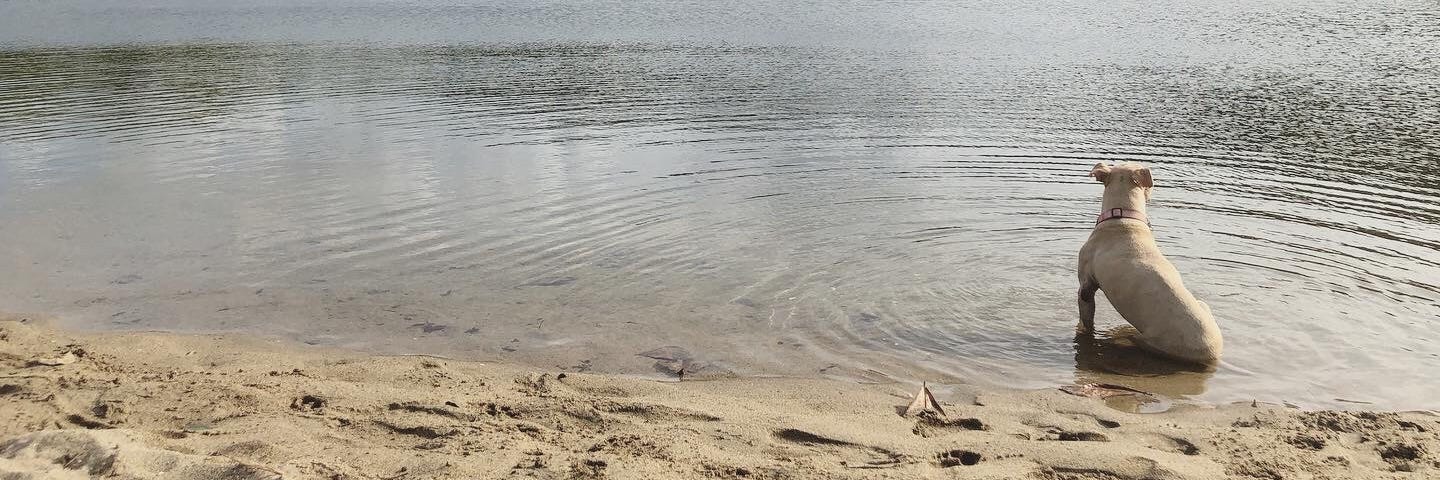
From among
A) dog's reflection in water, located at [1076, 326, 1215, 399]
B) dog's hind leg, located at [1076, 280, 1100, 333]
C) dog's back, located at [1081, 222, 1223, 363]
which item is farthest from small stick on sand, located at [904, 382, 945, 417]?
dog's hind leg, located at [1076, 280, 1100, 333]

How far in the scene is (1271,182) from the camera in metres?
12.9

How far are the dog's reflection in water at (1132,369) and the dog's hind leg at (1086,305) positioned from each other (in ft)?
0.38

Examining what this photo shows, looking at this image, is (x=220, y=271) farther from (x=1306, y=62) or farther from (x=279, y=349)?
(x=1306, y=62)

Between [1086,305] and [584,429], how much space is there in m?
4.23

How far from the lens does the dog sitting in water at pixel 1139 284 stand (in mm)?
6906

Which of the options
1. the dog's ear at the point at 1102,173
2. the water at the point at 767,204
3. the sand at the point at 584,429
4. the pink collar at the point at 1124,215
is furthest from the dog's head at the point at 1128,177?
the sand at the point at 584,429

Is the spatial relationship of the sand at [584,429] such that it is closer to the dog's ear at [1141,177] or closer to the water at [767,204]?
the water at [767,204]

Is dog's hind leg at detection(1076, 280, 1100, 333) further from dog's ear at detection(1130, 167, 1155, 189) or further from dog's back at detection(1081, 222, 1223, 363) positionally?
dog's ear at detection(1130, 167, 1155, 189)

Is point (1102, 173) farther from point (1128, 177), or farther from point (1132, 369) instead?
point (1132, 369)

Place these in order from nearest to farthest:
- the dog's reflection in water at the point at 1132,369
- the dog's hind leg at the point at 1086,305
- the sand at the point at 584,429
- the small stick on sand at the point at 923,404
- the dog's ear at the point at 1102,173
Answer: the sand at the point at 584,429 < the small stick on sand at the point at 923,404 < the dog's reflection in water at the point at 1132,369 < the dog's hind leg at the point at 1086,305 < the dog's ear at the point at 1102,173

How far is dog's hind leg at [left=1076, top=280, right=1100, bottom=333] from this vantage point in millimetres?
7570

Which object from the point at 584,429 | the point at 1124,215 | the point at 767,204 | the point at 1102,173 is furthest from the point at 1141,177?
the point at 584,429

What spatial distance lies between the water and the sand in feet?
2.33

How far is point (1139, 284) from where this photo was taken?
7.06 m
